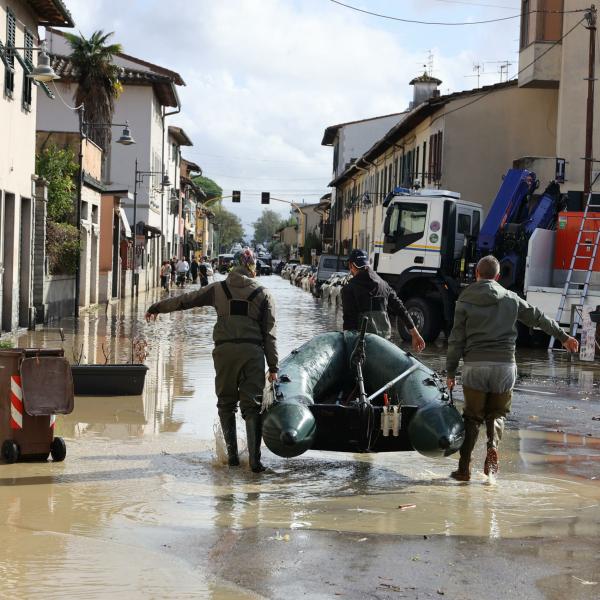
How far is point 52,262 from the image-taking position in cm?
2748

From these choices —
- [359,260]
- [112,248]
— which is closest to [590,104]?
[112,248]

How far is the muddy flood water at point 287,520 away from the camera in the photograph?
5.94m

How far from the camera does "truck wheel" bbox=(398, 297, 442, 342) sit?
24125mm

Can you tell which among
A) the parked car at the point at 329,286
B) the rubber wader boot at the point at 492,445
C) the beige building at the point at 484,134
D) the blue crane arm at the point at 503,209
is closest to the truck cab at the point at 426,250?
the blue crane arm at the point at 503,209

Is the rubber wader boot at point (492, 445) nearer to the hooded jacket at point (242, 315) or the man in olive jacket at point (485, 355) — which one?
the man in olive jacket at point (485, 355)

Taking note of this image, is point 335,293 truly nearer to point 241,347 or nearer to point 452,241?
point 452,241

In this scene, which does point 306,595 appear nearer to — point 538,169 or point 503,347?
point 503,347

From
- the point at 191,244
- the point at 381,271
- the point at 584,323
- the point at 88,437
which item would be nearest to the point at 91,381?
the point at 88,437

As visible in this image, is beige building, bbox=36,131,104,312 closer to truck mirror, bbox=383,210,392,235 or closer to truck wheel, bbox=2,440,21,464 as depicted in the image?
truck mirror, bbox=383,210,392,235

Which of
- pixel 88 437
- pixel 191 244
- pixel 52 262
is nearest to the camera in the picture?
pixel 88 437

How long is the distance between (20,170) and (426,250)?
856cm

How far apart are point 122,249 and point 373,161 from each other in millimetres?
19585

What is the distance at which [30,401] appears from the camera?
30.0ft

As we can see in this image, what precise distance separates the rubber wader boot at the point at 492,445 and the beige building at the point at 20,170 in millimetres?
13941
